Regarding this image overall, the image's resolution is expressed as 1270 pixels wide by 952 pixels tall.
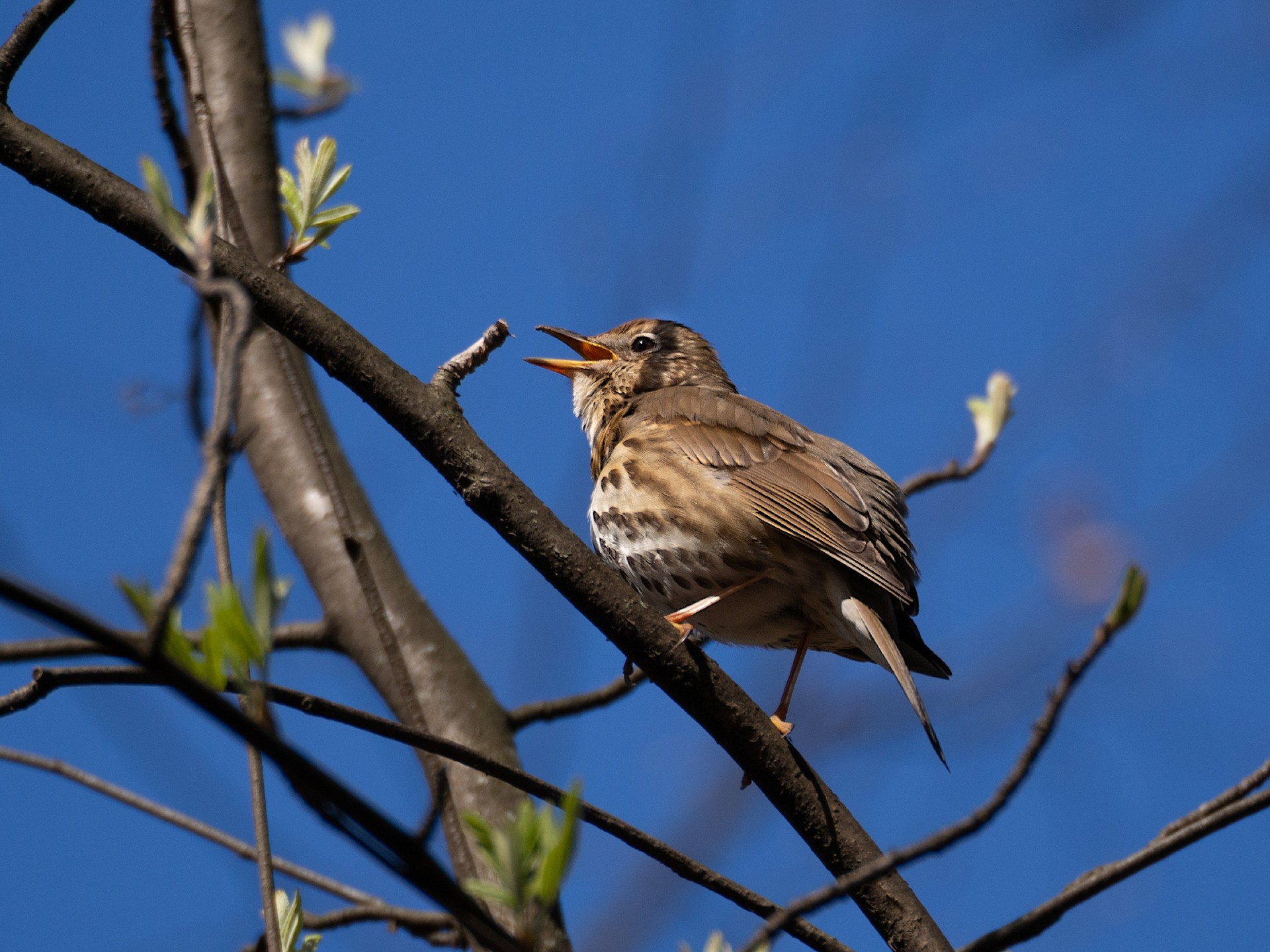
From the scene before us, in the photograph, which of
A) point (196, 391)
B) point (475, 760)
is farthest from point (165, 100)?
point (475, 760)

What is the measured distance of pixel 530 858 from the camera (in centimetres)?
168

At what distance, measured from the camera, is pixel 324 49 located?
5.34m

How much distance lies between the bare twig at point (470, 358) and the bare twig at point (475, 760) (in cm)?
89

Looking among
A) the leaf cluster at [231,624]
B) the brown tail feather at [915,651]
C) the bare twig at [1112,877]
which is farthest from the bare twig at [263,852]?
the brown tail feather at [915,651]

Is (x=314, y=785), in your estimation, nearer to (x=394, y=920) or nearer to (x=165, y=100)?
(x=394, y=920)

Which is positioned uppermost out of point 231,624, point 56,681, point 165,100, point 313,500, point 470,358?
point 165,100

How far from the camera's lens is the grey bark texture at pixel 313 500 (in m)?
4.13

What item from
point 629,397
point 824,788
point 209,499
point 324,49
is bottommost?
point 209,499

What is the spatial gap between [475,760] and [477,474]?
68 centimetres

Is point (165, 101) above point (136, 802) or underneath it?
above

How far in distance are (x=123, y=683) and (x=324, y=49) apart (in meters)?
3.99

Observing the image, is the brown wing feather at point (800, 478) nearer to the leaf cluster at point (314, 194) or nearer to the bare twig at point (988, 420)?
the bare twig at point (988, 420)

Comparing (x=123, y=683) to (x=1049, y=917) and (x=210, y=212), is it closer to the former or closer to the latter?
(x=210, y=212)

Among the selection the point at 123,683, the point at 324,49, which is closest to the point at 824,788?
the point at 123,683
